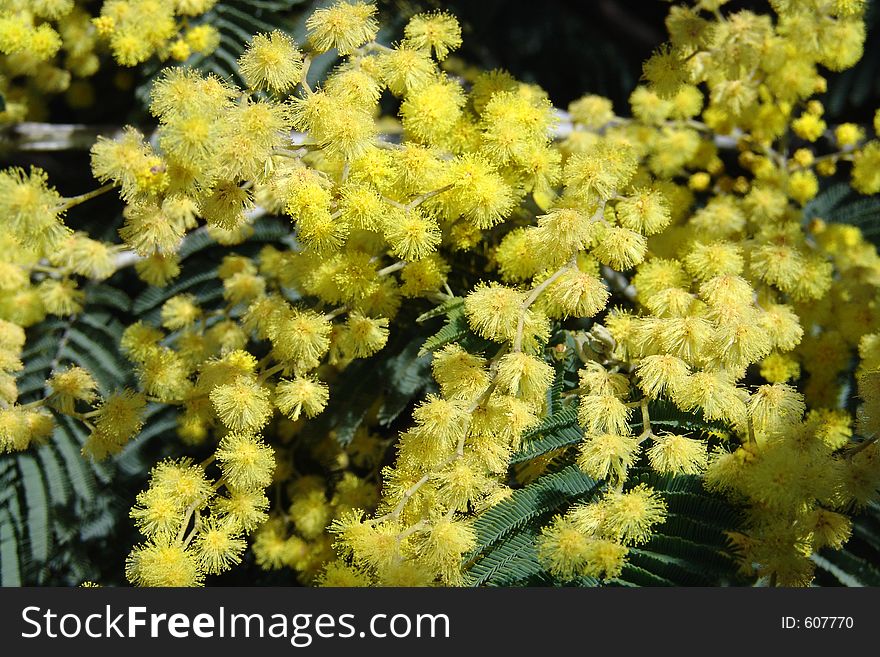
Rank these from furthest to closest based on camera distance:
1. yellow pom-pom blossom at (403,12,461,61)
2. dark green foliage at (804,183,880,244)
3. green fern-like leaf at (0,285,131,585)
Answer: dark green foliage at (804,183,880,244)
green fern-like leaf at (0,285,131,585)
yellow pom-pom blossom at (403,12,461,61)

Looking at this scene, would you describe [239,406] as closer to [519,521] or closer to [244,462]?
[244,462]

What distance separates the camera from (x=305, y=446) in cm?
201

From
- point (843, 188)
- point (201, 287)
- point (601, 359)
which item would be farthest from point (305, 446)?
point (843, 188)

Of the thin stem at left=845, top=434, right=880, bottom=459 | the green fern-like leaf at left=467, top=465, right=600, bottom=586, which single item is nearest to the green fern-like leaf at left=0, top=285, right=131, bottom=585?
the green fern-like leaf at left=467, top=465, right=600, bottom=586

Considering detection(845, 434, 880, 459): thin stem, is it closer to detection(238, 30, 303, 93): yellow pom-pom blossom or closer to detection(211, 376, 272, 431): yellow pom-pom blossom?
detection(211, 376, 272, 431): yellow pom-pom blossom

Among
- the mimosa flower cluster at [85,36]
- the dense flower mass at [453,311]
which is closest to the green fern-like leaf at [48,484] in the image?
the dense flower mass at [453,311]

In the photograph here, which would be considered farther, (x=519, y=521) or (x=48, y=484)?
(x=48, y=484)

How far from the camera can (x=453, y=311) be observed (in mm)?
1603

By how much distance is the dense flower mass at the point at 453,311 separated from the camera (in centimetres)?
135

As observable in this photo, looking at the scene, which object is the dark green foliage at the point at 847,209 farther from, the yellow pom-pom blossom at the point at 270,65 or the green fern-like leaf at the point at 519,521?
the yellow pom-pom blossom at the point at 270,65

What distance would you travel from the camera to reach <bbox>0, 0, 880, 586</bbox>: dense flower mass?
1.35 m

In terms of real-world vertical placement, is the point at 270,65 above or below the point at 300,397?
above

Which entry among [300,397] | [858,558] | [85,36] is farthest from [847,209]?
[85,36]

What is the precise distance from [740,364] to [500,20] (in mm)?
1825
